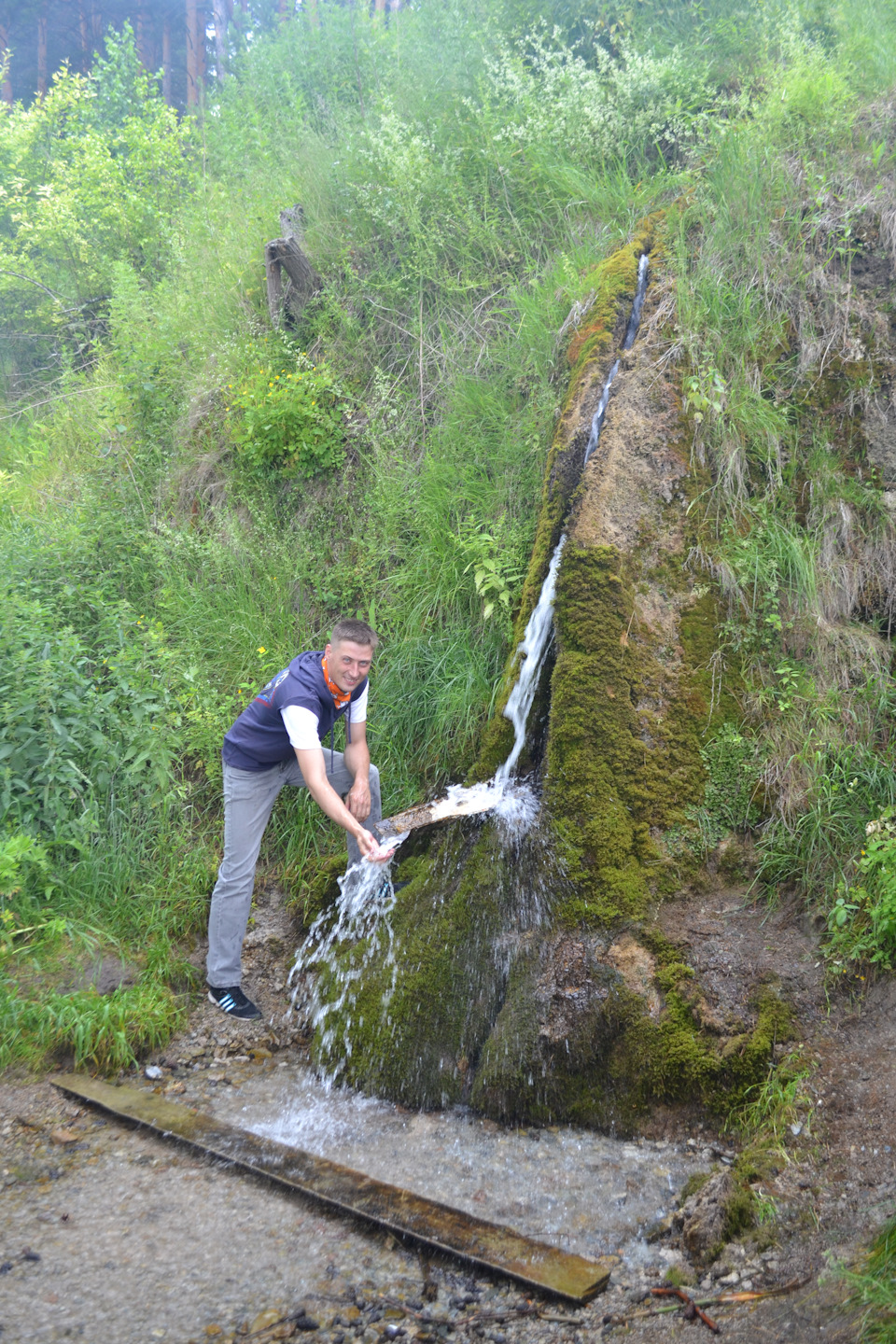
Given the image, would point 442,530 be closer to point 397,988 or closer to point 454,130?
point 397,988

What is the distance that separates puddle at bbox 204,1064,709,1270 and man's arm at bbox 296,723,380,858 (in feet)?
3.69

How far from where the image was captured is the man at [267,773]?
4.13 m

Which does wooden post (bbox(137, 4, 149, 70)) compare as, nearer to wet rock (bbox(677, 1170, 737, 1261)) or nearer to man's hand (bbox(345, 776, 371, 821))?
man's hand (bbox(345, 776, 371, 821))

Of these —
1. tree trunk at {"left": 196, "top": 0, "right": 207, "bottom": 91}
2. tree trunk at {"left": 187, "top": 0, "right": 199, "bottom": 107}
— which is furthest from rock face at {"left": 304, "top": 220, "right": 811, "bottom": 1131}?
tree trunk at {"left": 196, "top": 0, "right": 207, "bottom": 91}

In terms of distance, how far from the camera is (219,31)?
1627cm

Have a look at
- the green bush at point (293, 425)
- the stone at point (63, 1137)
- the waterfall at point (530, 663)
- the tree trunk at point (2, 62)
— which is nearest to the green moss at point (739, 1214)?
the waterfall at point (530, 663)

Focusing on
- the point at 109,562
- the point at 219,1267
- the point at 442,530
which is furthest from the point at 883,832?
the point at 109,562

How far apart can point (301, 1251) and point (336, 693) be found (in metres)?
2.25

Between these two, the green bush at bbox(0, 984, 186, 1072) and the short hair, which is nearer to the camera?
the green bush at bbox(0, 984, 186, 1072)

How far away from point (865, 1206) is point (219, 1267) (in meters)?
1.94

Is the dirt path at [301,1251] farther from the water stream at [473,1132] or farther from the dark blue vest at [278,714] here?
the dark blue vest at [278,714]

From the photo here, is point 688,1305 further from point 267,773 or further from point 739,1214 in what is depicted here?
point 267,773

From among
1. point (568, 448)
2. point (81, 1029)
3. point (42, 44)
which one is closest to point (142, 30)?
point (42, 44)

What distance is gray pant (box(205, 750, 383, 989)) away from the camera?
439 centimetres
